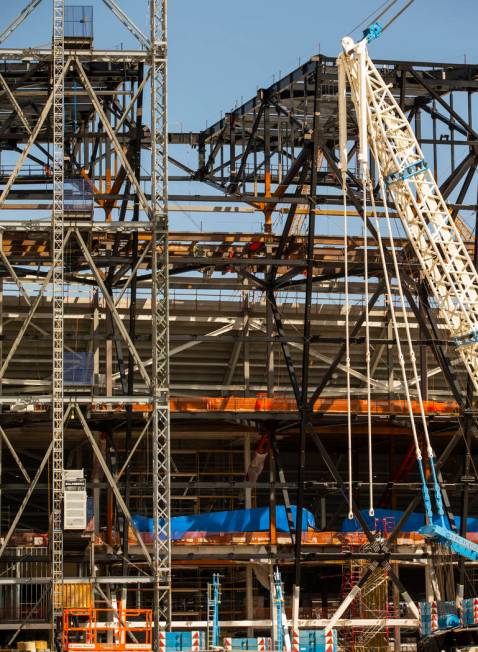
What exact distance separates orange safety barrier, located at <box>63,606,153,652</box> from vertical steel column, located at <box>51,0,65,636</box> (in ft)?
3.90

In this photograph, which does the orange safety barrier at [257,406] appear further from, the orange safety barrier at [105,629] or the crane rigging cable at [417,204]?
the orange safety barrier at [105,629]

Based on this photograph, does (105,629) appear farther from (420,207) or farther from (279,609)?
(420,207)

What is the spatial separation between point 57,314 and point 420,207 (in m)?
16.6

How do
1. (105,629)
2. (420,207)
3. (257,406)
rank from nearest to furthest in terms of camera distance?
(105,629) → (420,207) → (257,406)

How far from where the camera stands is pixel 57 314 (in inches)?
2635

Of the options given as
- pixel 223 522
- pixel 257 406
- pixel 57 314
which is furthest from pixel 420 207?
pixel 223 522

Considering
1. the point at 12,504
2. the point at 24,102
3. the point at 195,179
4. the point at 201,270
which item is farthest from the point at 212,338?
the point at 12,504

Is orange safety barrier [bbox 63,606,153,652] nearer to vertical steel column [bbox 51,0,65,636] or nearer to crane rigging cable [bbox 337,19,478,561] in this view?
vertical steel column [bbox 51,0,65,636]

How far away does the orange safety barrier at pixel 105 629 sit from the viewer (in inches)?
2400

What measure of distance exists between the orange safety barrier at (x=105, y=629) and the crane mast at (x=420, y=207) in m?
18.0

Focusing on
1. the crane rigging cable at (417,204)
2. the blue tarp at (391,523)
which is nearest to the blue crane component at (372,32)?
the crane rigging cable at (417,204)

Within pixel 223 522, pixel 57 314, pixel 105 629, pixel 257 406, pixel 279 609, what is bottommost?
pixel 105 629

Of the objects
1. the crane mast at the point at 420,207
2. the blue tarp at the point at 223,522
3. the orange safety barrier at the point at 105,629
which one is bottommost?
the orange safety barrier at the point at 105,629

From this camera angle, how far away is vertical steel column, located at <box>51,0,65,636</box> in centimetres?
6512
